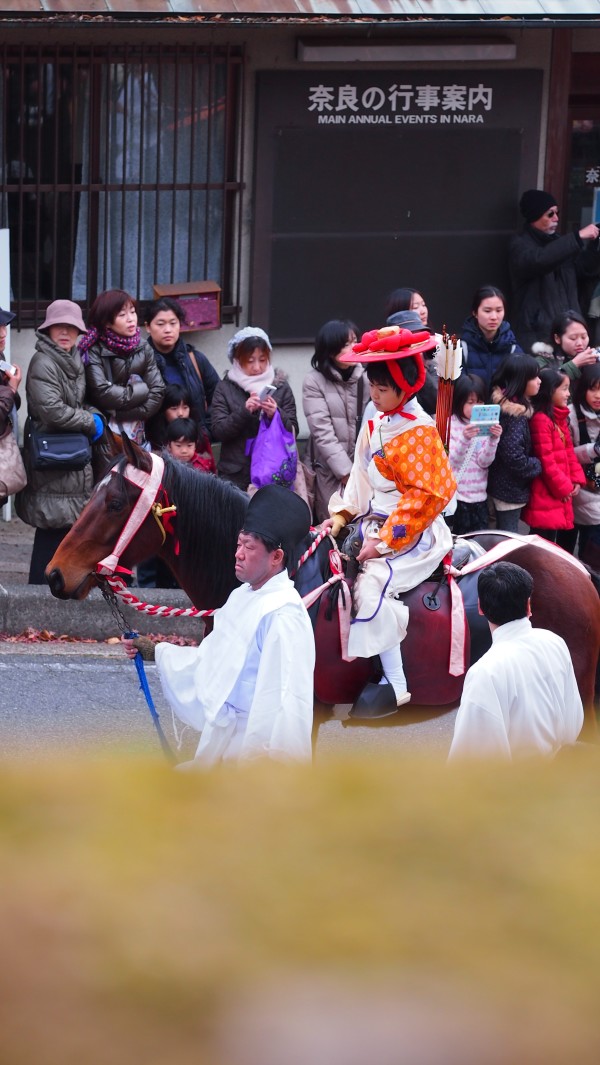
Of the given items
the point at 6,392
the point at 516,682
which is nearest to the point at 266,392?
the point at 6,392

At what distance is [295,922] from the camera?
87cm

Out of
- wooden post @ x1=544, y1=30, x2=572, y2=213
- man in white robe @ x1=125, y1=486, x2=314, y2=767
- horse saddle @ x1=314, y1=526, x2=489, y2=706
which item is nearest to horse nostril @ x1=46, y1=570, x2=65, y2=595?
man in white robe @ x1=125, y1=486, x2=314, y2=767

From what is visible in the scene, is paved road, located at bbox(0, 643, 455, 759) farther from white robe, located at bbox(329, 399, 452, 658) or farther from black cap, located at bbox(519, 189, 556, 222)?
black cap, located at bbox(519, 189, 556, 222)

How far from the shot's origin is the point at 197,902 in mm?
876

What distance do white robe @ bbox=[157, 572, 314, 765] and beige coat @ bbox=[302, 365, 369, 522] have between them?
165 inches

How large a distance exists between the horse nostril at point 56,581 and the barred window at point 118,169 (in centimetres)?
529

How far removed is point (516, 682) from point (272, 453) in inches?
183

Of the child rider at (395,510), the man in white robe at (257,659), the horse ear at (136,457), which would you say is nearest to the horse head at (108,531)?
the horse ear at (136,457)

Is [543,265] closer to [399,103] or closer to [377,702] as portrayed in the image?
[399,103]

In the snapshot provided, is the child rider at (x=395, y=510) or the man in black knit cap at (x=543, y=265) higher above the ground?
the man in black knit cap at (x=543, y=265)

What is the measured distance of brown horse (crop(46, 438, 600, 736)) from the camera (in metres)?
5.48

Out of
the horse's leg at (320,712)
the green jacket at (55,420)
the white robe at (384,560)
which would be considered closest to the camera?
the white robe at (384,560)

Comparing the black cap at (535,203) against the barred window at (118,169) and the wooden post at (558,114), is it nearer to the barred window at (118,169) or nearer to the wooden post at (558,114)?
the wooden post at (558,114)

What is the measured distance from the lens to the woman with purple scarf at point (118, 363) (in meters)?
8.60
